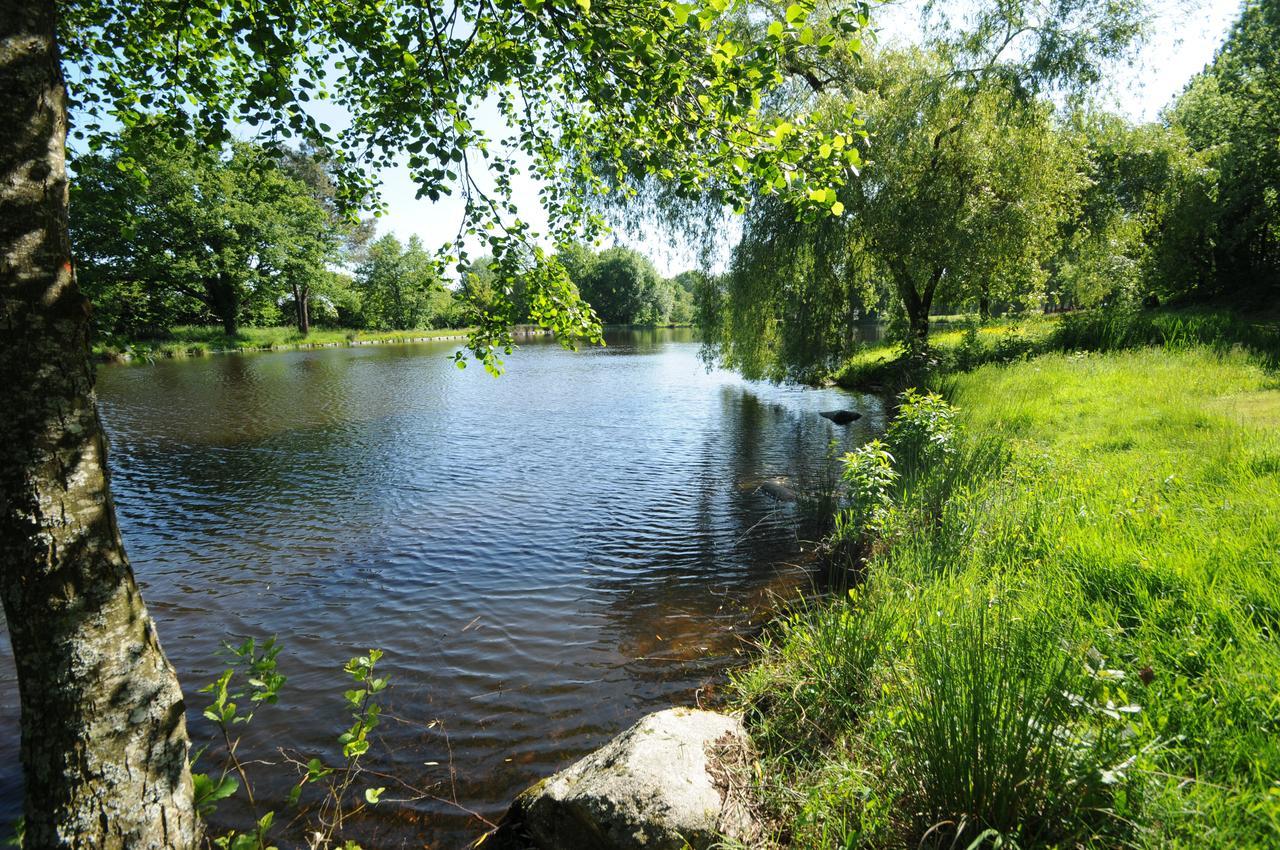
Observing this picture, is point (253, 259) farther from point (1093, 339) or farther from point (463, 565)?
point (1093, 339)

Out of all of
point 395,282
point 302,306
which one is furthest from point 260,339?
point 395,282

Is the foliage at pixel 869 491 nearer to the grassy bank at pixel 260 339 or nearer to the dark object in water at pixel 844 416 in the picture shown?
the dark object in water at pixel 844 416

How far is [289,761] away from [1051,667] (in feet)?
17.5

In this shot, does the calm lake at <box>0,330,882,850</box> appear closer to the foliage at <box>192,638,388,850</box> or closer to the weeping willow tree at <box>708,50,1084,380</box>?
the foliage at <box>192,638,388,850</box>

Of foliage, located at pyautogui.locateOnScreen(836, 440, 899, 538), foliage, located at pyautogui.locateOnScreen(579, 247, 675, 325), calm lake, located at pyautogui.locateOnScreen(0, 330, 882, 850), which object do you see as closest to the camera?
calm lake, located at pyautogui.locateOnScreen(0, 330, 882, 850)

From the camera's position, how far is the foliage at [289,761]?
2469 mm

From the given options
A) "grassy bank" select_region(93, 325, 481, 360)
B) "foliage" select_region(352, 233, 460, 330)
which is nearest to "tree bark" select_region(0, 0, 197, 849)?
"grassy bank" select_region(93, 325, 481, 360)

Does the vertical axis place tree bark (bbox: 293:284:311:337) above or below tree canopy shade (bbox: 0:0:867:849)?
above

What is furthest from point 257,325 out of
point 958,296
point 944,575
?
point 944,575

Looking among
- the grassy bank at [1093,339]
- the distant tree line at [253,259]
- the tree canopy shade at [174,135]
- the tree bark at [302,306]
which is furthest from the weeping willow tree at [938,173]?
the tree bark at [302,306]

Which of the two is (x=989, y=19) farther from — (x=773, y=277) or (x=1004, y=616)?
(x=1004, y=616)

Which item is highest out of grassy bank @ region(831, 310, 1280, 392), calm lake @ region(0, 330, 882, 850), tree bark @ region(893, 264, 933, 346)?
tree bark @ region(893, 264, 933, 346)

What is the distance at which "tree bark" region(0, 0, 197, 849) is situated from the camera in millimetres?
2031

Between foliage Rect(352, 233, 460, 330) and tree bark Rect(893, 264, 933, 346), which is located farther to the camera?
foliage Rect(352, 233, 460, 330)
